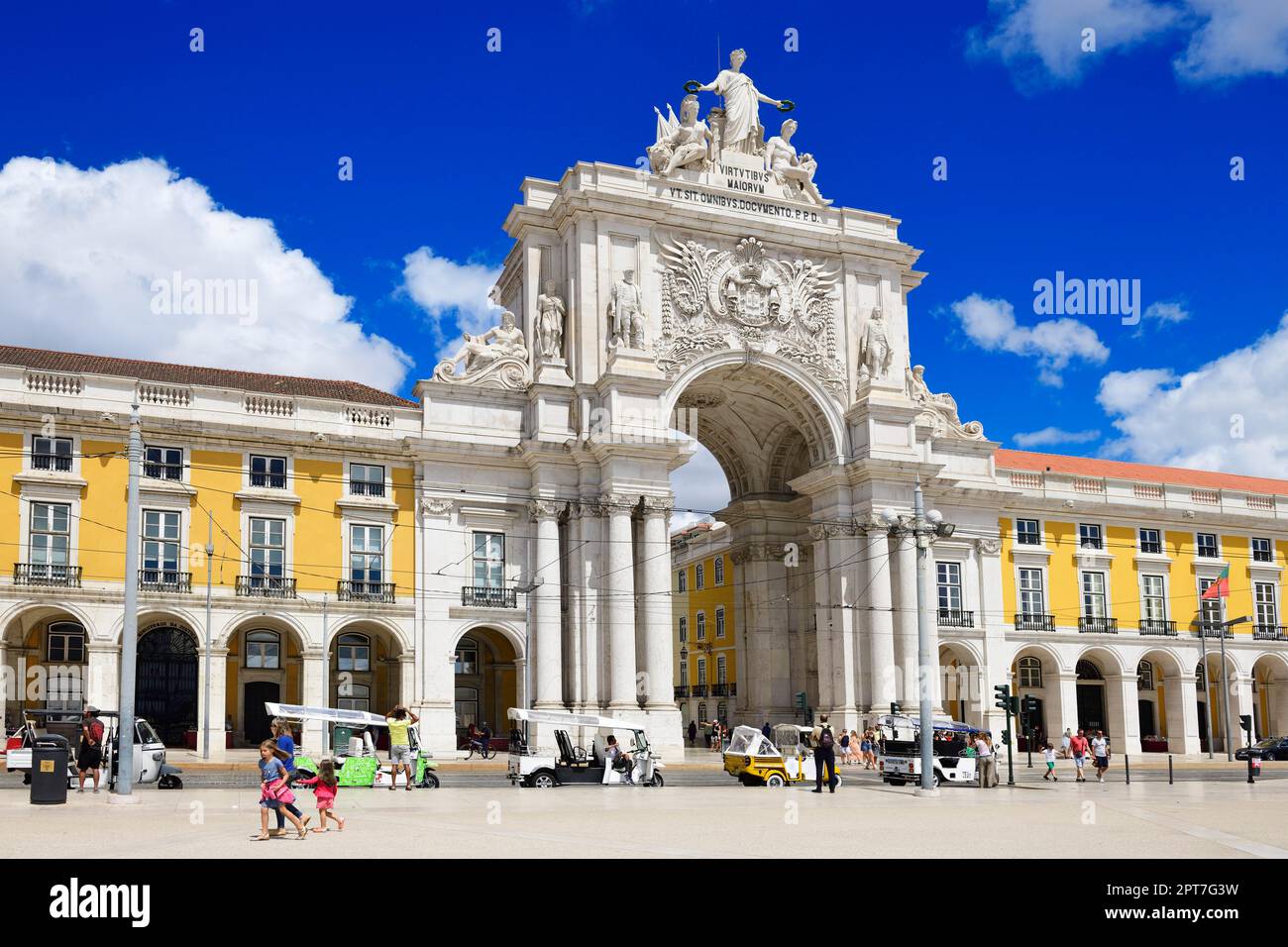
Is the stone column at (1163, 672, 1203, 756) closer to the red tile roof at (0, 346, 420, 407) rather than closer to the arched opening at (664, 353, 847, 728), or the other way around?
the arched opening at (664, 353, 847, 728)

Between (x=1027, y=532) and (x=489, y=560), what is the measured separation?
24452mm

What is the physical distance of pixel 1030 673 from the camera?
2425 inches

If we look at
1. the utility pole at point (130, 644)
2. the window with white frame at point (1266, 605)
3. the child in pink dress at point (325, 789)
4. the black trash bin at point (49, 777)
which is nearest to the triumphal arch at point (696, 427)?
the window with white frame at point (1266, 605)

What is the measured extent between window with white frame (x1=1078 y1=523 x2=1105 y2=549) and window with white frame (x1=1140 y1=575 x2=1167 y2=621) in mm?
2917

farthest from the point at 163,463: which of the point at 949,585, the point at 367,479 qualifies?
the point at 949,585

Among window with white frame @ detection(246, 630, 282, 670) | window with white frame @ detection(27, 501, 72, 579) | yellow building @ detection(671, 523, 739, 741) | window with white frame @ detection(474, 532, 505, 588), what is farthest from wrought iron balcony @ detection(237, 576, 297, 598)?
yellow building @ detection(671, 523, 739, 741)

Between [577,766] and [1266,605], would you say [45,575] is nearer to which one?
[577,766]

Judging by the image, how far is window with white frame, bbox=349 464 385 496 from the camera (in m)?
48.0

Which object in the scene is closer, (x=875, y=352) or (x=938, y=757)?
(x=938, y=757)

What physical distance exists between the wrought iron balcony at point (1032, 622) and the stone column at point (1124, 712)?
4.41 meters

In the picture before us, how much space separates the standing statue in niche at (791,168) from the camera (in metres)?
55.1

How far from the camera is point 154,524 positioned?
4478 centimetres

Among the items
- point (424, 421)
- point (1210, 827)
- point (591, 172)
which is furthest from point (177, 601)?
point (1210, 827)
